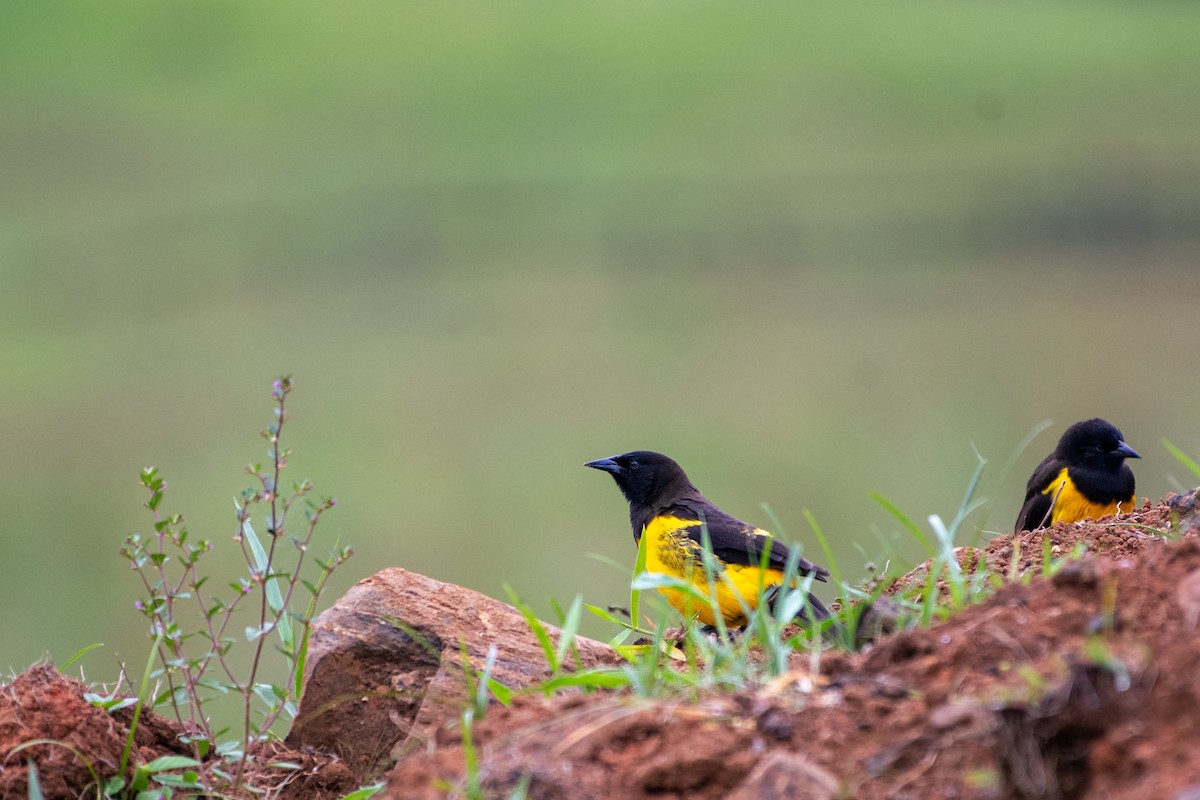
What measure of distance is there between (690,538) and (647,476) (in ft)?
2.04

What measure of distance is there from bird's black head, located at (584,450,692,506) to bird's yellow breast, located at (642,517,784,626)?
213mm

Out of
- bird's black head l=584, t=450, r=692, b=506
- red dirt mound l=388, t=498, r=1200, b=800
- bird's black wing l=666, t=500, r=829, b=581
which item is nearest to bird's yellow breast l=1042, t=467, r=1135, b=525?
bird's black wing l=666, t=500, r=829, b=581

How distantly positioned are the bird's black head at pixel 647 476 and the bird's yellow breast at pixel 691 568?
21 centimetres

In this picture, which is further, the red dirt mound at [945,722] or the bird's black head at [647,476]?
the bird's black head at [647,476]

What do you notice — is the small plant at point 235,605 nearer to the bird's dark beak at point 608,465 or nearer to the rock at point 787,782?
the rock at point 787,782

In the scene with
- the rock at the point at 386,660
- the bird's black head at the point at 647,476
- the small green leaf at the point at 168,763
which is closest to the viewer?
the small green leaf at the point at 168,763

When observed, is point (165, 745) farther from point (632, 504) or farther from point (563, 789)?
point (632, 504)

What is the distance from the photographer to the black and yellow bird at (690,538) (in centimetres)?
495

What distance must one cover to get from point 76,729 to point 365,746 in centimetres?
70

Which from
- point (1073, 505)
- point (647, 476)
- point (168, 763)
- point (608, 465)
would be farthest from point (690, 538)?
point (168, 763)

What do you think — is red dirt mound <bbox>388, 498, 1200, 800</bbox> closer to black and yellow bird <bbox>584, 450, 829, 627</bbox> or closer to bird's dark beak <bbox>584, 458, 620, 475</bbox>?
black and yellow bird <bbox>584, 450, 829, 627</bbox>

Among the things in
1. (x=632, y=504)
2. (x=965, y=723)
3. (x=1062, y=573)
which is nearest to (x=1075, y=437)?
(x=632, y=504)

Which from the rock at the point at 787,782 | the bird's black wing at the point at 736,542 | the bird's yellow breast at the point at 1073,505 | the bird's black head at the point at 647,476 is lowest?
the bird's yellow breast at the point at 1073,505

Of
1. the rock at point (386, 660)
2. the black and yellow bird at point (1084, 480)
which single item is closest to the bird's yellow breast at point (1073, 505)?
the black and yellow bird at point (1084, 480)
